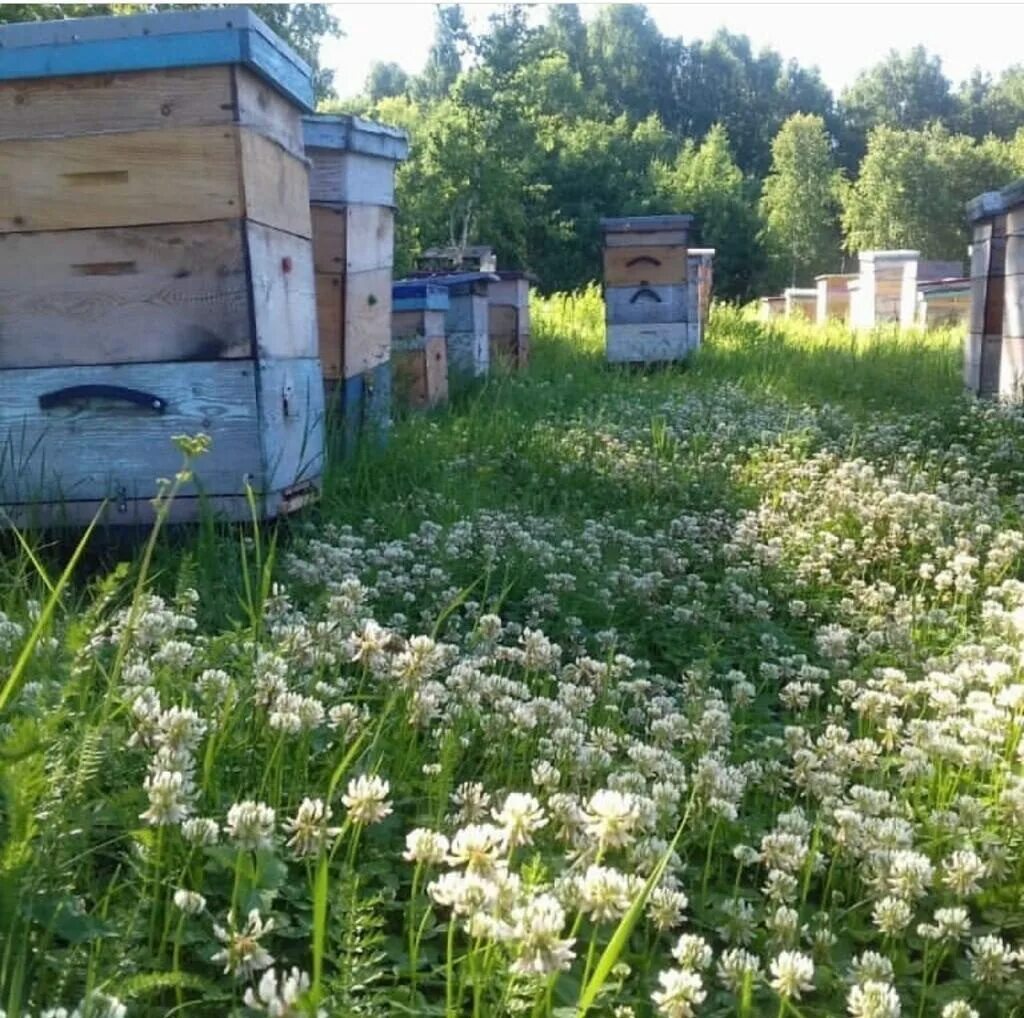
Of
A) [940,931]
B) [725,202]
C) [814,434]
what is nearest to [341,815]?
[940,931]

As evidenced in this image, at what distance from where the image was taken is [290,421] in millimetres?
3518

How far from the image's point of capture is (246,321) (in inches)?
128

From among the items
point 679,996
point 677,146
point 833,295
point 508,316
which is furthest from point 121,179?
point 677,146

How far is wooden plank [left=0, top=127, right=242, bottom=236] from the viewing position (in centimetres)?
316

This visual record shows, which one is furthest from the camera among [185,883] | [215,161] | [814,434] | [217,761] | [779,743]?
[814,434]

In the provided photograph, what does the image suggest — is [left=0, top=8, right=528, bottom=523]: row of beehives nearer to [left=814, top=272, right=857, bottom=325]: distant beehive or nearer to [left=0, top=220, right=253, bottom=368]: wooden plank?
[left=0, top=220, right=253, bottom=368]: wooden plank

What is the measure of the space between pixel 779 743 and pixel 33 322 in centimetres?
227

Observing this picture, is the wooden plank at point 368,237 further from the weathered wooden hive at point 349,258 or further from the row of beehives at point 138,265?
the row of beehives at point 138,265

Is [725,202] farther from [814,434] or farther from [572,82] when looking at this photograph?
[814,434]

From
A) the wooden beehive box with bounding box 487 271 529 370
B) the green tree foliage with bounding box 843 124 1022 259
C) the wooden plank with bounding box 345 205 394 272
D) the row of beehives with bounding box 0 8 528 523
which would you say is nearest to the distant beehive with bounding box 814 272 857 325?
the wooden beehive box with bounding box 487 271 529 370

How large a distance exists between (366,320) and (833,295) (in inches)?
825

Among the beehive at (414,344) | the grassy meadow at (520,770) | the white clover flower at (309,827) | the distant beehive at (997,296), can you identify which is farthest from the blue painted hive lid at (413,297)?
the white clover flower at (309,827)

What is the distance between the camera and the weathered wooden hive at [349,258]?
15.5 feet

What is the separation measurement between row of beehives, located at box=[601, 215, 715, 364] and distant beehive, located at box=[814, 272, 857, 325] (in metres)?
13.5
